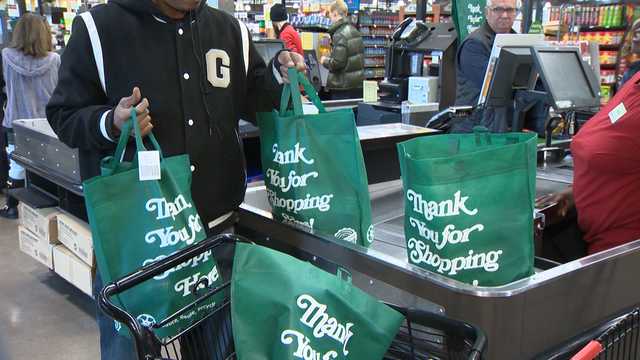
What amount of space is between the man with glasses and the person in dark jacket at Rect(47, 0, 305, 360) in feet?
7.43

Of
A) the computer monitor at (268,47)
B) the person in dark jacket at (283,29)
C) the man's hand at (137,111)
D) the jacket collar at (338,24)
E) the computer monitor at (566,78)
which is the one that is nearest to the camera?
the man's hand at (137,111)

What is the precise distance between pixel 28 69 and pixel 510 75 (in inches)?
158

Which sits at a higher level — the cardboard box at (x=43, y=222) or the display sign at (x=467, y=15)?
the display sign at (x=467, y=15)

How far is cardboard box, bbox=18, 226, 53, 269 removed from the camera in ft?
11.4

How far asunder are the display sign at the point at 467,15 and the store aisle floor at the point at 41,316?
3.94 m

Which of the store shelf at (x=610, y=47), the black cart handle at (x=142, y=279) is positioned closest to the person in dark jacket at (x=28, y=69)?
the black cart handle at (x=142, y=279)

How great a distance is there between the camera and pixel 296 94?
1.41m

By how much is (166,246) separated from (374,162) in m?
1.55

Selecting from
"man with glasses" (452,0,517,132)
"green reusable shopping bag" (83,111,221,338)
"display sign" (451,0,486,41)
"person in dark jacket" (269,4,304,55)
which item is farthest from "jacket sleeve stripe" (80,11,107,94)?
"person in dark jacket" (269,4,304,55)

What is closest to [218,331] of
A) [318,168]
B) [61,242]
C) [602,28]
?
[318,168]

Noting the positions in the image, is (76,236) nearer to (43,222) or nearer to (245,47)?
(43,222)

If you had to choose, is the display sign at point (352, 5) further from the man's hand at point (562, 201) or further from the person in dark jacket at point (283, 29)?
the man's hand at point (562, 201)

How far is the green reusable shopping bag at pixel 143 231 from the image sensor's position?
123cm

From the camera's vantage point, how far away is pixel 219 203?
1576 millimetres
